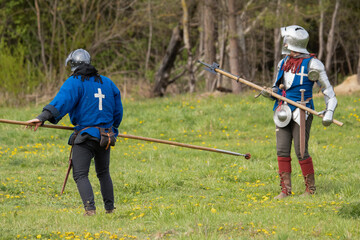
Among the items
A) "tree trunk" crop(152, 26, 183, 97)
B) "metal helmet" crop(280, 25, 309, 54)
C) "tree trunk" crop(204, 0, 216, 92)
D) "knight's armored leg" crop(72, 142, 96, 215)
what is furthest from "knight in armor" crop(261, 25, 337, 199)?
"tree trunk" crop(204, 0, 216, 92)

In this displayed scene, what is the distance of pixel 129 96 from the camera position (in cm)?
1997

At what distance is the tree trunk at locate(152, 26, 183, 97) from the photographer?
19.8 m

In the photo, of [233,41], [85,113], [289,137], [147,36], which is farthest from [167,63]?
[85,113]

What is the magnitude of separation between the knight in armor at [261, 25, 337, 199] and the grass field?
384 mm

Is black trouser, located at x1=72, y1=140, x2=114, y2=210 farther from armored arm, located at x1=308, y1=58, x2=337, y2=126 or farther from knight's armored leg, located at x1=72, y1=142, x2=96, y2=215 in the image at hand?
armored arm, located at x1=308, y1=58, x2=337, y2=126

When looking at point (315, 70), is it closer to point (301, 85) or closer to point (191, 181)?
point (301, 85)

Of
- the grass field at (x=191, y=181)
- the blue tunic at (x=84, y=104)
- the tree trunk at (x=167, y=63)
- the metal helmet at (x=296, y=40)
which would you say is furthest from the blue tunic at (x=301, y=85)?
the tree trunk at (x=167, y=63)

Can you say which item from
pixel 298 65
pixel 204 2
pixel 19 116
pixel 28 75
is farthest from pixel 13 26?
pixel 298 65

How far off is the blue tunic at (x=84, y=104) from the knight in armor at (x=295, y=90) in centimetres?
206

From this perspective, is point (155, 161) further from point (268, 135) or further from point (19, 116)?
point (19, 116)

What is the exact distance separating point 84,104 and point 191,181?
2.91 metres

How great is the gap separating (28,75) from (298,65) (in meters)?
14.4

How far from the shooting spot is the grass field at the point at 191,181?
16.4 feet

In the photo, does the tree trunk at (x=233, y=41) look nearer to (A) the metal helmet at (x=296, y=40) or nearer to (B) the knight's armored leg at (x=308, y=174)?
(A) the metal helmet at (x=296, y=40)
